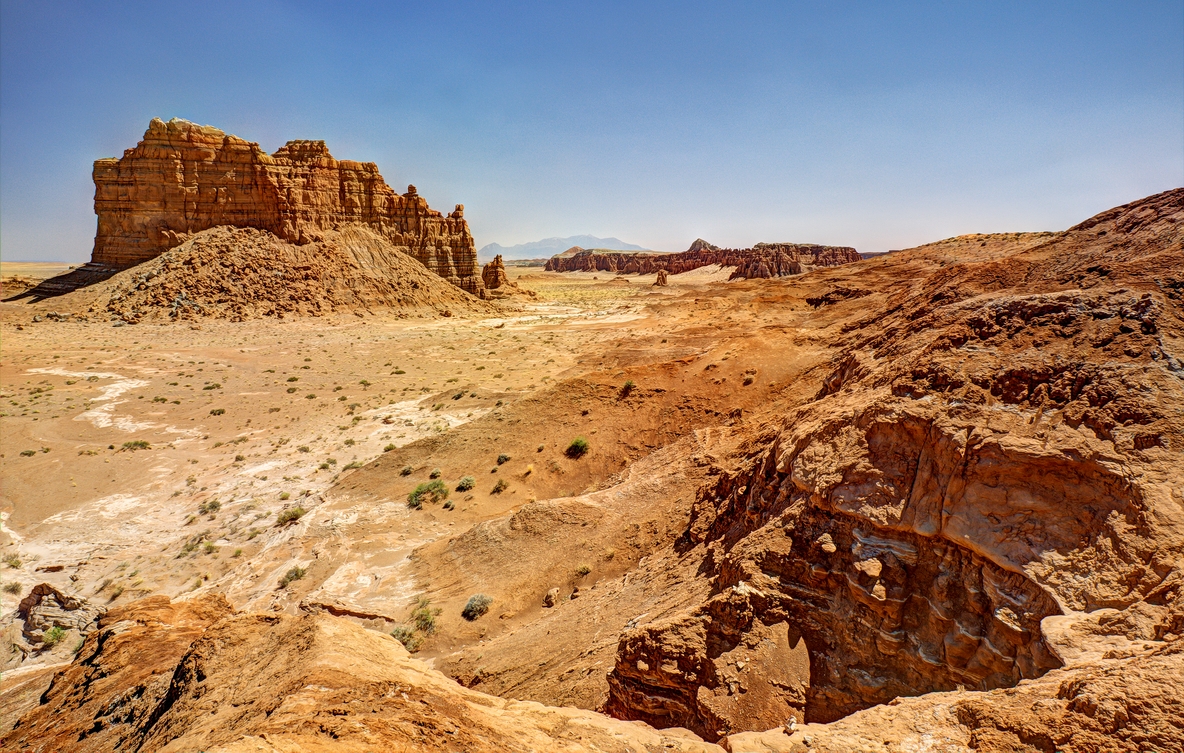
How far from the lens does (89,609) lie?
31.3ft

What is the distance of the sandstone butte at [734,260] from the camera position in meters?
83.5

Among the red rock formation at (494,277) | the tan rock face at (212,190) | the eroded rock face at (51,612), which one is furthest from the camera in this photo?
the red rock formation at (494,277)

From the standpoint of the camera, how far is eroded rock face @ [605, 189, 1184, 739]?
4078 millimetres

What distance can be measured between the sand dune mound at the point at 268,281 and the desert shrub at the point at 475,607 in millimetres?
41133

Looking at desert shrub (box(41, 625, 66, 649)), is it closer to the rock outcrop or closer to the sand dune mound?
the rock outcrop

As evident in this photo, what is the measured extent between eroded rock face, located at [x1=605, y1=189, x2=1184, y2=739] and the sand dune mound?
46.0 metres

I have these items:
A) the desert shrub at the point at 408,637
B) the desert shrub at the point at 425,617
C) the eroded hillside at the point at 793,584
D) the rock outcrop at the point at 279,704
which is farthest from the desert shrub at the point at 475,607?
the rock outcrop at the point at 279,704

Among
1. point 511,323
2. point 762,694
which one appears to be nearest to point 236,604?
point 762,694

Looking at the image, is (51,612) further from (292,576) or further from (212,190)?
(212,190)

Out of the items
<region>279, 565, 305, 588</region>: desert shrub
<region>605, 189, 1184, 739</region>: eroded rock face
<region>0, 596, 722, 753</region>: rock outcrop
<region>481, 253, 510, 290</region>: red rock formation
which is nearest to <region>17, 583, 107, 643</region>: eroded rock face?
<region>279, 565, 305, 588</region>: desert shrub

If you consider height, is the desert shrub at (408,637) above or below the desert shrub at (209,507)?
below

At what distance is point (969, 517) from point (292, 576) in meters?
11.3

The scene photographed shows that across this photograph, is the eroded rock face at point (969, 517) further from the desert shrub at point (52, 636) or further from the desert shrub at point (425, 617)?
the desert shrub at point (52, 636)

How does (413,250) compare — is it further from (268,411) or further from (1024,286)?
Answer: (1024,286)
